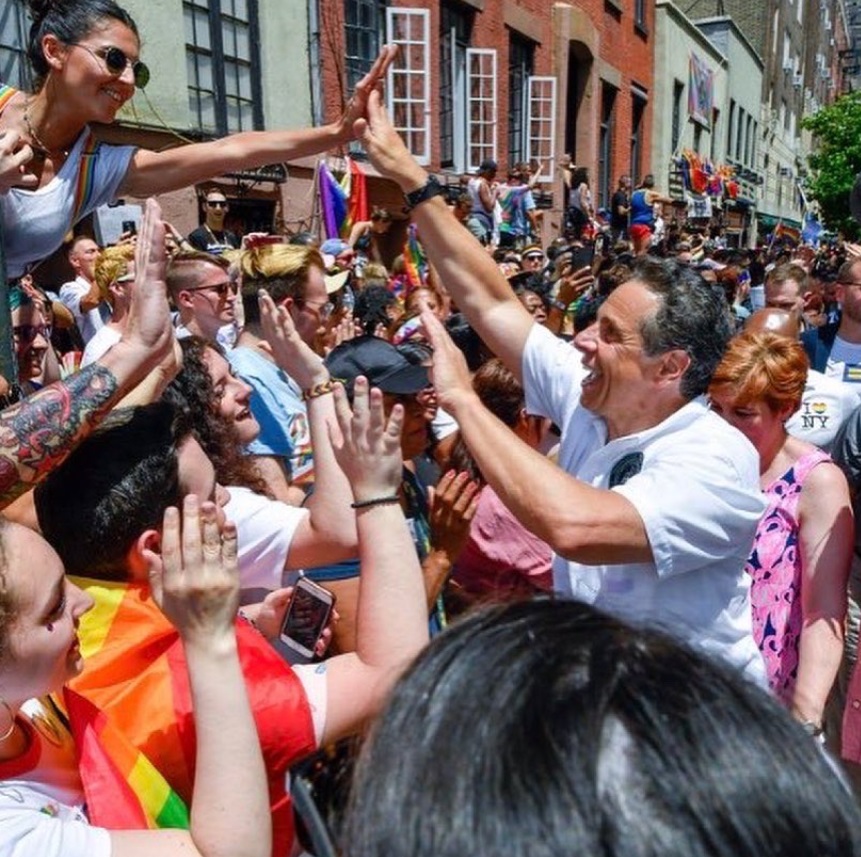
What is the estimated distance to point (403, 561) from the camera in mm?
1649

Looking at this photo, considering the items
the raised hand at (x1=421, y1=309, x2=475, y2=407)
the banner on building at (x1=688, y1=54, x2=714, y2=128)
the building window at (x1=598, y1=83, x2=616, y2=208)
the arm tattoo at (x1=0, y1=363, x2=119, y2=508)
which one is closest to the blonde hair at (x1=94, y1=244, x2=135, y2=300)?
the raised hand at (x1=421, y1=309, x2=475, y2=407)

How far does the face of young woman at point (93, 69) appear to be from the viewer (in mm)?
2113

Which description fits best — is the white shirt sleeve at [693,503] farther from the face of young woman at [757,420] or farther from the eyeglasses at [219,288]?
the eyeglasses at [219,288]

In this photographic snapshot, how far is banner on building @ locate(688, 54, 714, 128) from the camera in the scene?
25.7 metres

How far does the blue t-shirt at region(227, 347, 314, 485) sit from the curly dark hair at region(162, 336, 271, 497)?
657 millimetres

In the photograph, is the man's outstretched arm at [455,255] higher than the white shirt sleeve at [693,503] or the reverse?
higher

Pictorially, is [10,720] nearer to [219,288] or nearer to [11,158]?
[11,158]

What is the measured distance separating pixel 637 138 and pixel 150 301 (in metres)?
23.1

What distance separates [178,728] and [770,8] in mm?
38518

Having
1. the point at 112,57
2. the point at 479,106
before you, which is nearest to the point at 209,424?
the point at 112,57

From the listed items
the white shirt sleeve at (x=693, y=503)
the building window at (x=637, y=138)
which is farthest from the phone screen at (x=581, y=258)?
the building window at (x=637, y=138)

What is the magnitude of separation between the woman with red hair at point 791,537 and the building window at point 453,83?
1229 cm

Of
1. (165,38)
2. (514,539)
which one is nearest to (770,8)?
(165,38)

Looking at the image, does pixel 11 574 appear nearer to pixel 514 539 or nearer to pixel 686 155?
pixel 514 539
